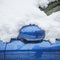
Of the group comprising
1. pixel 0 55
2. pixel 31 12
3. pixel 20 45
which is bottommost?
pixel 0 55

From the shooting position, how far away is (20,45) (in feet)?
6.93

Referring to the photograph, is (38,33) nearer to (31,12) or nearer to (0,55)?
(31,12)

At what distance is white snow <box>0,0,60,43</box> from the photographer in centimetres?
218

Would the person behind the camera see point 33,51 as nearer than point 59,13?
Yes

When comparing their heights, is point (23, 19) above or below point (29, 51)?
above

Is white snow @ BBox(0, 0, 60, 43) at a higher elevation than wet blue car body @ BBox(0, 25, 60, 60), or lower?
higher

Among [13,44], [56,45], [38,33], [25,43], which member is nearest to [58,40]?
[56,45]

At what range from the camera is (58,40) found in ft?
7.08

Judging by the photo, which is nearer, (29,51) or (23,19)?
(29,51)

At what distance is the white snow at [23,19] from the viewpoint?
2.18 meters

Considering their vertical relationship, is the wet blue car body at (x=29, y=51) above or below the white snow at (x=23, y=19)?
below

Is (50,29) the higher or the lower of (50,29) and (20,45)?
the higher

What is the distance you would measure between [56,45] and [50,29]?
0.23 metres

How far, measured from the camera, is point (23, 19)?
7.39 ft
